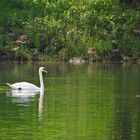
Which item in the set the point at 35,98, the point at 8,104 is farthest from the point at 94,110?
the point at 35,98

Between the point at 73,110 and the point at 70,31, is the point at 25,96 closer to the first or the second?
the point at 73,110

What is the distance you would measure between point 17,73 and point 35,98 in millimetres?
15756

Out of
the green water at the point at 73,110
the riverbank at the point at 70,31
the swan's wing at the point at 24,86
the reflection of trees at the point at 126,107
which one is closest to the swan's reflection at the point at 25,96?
the green water at the point at 73,110

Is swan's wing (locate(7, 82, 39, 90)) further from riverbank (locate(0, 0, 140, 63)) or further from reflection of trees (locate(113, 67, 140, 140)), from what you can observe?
riverbank (locate(0, 0, 140, 63))

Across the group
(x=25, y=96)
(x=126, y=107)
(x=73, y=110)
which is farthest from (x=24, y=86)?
(x=73, y=110)

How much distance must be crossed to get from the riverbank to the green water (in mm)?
23398

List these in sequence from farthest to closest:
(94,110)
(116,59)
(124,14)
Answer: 1. (124,14)
2. (116,59)
3. (94,110)

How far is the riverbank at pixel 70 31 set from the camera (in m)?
70.7

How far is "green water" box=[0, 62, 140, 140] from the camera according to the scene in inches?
943

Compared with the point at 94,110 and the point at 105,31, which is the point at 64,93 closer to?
the point at 94,110

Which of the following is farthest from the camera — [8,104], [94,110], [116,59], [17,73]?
[116,59]

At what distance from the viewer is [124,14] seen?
7506 cm

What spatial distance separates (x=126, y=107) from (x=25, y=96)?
617 cm

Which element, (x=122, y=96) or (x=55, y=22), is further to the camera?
(x=55, y=22)
